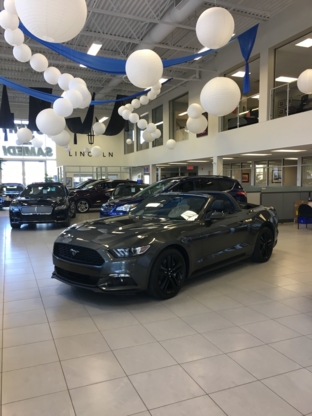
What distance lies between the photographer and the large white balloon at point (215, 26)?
4789 millimetres

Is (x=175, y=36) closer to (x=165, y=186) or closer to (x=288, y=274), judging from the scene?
(x=165, y=186)

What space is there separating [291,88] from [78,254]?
35.5 ft

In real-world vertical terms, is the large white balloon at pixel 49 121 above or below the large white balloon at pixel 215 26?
below

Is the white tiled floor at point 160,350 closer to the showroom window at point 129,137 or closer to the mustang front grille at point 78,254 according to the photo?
the mustang front grille at point 78,254

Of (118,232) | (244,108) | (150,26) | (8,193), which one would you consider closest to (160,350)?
(118,232)

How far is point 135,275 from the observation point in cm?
358

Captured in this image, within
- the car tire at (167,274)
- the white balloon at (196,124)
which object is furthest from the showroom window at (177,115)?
the car tire at (167,274)

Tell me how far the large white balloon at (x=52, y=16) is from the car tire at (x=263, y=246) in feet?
13.9

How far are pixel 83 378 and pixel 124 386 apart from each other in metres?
0.33

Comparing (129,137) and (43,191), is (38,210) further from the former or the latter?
(129,137)

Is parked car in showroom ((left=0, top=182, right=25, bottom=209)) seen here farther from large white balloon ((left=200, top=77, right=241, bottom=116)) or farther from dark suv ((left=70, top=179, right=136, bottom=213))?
large white balloon ((left=200, top=77, right=241, bottom=116))

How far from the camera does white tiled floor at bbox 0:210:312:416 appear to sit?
212 centimetres

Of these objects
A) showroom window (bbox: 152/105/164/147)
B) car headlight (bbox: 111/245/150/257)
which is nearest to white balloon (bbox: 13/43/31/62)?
car headlight (bbox: 111/245/150/257)

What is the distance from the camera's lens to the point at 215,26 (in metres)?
4.81
